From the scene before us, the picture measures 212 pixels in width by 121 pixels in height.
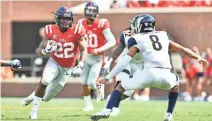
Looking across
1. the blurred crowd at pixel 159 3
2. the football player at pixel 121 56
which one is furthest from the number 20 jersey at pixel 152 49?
the blurred crowd at pixel 159 3

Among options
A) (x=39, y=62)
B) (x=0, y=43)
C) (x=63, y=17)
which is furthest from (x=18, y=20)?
(x=63, y=17)

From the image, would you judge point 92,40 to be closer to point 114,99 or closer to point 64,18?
point 64,18

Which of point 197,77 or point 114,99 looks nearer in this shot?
point 114,99

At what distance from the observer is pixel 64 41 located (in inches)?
454

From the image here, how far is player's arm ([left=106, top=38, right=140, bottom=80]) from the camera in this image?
9.44 m

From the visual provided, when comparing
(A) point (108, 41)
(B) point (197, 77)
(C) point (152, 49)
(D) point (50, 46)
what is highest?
(C) point (152, 49)

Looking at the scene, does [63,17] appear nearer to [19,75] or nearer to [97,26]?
[97,26]

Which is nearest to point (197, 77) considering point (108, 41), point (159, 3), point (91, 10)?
point (159, 3)

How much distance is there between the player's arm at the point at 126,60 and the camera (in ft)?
31.0

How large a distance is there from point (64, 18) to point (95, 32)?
2.31 metres

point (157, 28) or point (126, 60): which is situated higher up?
point (126, 60)

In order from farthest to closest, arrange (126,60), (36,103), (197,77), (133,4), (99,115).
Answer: (133,4) < (197,77) < (36,103) < (126,60) < (99,115)

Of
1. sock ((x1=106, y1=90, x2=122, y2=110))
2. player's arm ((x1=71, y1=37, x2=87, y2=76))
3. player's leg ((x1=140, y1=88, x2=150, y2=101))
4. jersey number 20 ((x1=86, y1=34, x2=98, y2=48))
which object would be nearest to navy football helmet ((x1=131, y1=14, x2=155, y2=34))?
sock ((x1=106, y1=90, x2=122, y2=110))

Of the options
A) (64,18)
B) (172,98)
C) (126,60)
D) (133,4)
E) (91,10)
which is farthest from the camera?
(133,4)
